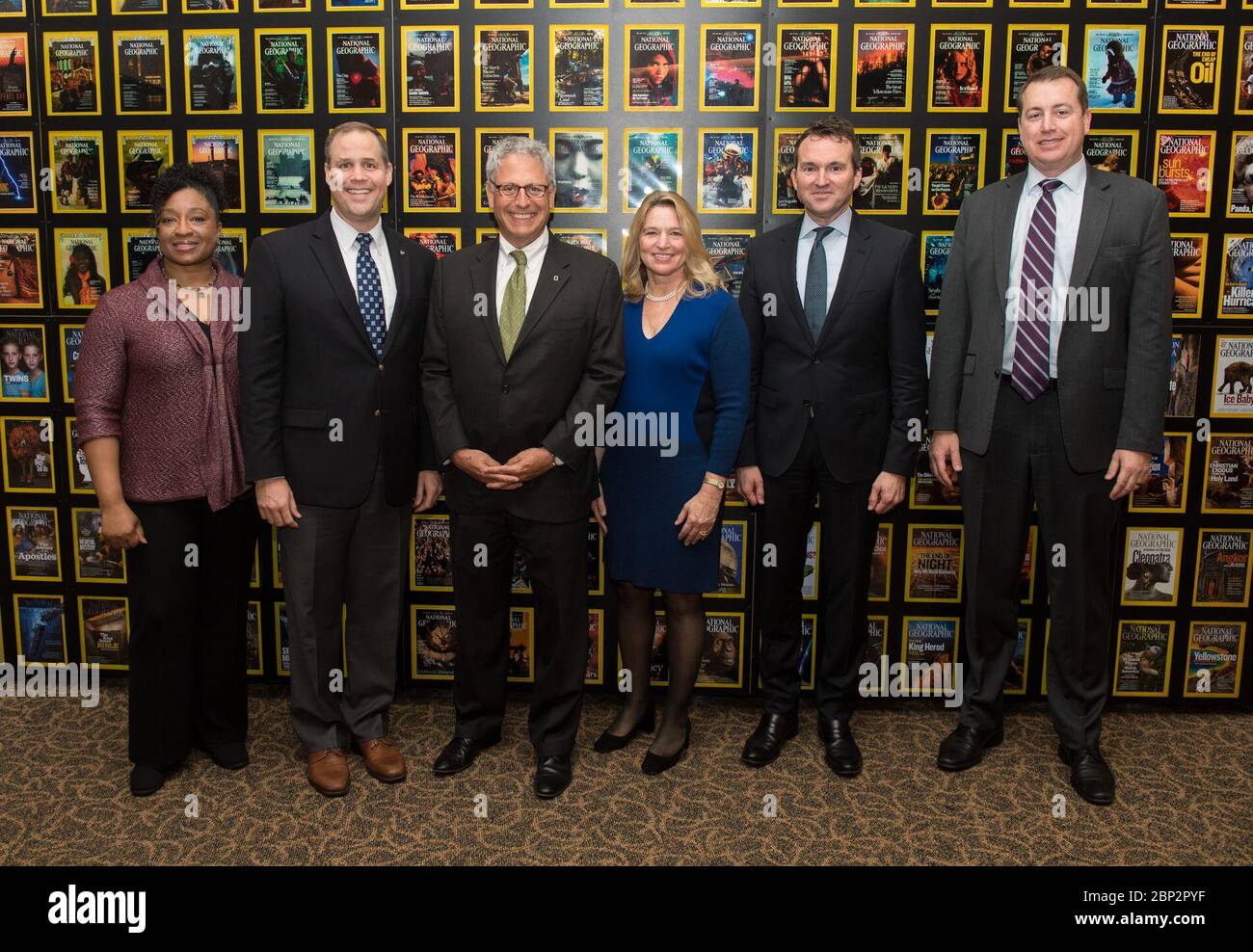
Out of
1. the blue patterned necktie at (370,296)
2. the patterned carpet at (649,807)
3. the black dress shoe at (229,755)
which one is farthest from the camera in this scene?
the black dress shoe at (229,755)

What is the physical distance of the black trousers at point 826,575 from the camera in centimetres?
322

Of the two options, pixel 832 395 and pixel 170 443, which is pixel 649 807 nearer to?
pixel 832 395

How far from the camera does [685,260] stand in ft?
10.1

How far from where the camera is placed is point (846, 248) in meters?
3.16

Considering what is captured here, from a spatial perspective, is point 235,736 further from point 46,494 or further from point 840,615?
point 840,615

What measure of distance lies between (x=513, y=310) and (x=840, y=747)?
5.92 feet

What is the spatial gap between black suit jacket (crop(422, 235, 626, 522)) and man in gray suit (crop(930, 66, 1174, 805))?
1155 mm

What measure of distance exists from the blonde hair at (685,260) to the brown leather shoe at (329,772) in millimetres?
1763

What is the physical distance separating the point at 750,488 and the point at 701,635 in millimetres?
518

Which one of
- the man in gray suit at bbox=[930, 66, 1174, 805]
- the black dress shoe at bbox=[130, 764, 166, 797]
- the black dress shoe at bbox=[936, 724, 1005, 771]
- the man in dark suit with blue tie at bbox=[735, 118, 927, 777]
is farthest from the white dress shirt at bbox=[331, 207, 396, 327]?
the black dress shoe at bbox=[936, 724, 1005, 771]

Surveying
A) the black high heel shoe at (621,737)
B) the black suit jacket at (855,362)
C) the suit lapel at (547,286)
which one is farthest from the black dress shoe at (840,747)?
the suit lapel at (547,286)

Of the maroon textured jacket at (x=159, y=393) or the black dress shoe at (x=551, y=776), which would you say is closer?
the maroon textured jacket at (x=159, y=393)

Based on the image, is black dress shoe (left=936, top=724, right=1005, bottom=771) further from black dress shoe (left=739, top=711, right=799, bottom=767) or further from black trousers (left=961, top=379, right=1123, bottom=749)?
black dress shoe (left=739, top=711, right=799, bottom=767)

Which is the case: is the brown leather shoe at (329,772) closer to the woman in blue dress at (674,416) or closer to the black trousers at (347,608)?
the black trousers at (347,608)
